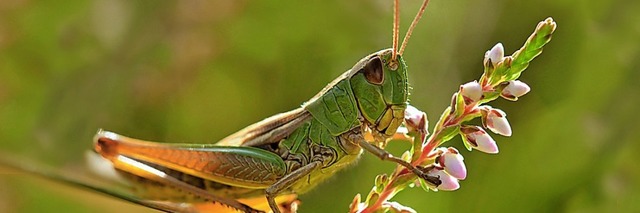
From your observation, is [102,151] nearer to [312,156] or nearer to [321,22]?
[312,156]

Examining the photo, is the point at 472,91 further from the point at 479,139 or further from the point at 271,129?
the point at 271,129

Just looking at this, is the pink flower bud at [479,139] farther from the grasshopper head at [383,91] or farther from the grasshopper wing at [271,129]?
the grasshopper wing at [271,129]

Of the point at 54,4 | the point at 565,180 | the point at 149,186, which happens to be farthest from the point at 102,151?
the point at 565,180

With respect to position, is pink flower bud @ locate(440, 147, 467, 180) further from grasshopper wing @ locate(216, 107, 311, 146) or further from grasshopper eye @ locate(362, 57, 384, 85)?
grasshopper wing @ locate(216, 107, 311, 146)

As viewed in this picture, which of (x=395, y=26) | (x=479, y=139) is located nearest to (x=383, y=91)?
(x=395, y=26)

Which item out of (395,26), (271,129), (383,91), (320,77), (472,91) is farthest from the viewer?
(320,77)
